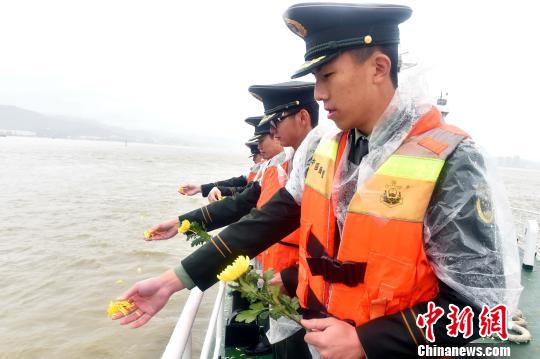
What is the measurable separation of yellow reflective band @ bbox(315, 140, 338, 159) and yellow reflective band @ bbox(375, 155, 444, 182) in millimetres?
405

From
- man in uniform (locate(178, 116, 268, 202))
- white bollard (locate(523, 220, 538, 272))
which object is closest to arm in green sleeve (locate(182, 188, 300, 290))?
man in uniform (locate(178, 116, 268, 202))

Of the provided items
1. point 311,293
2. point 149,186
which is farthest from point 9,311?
point 149,186

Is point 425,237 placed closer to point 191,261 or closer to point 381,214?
point 381,214

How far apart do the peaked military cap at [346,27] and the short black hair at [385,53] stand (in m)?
0.02

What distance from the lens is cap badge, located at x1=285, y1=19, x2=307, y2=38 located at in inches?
69.5

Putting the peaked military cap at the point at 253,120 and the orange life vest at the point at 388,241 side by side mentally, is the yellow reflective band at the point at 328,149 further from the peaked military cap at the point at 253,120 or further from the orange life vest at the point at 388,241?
the peaked military cap at the point at 253,120

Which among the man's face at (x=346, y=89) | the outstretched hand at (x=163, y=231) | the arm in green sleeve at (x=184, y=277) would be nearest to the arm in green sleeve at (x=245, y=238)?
the arm in green sleeve at (x=184, y=277)

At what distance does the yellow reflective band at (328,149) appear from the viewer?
72.8 inches

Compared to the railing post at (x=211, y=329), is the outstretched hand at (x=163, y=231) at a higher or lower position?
higher

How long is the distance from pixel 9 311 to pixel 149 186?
2152 centimetres

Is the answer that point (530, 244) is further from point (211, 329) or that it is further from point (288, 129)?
point (211, 329)

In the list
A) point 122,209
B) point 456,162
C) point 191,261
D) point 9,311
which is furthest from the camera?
point 122,209

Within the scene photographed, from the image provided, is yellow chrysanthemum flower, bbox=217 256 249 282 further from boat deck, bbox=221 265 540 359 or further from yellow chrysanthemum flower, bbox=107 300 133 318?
boat deck, bbox=221 265 540 359

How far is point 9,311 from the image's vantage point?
7926 millimetres
